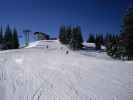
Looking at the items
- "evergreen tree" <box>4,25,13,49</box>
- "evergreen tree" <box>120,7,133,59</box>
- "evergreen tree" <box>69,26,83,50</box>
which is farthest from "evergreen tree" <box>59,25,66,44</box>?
"evergreen tree" <box>120,7,133,59</box>

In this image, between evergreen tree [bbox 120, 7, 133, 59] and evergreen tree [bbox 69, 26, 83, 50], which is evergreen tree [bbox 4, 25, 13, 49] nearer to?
evergreen tree [bbox 69, 26, 83, 50]

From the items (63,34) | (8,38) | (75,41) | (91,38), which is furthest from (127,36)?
(91,38)

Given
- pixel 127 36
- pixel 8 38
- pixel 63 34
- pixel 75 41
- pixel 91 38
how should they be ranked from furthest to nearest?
pixel 91 38 → pixel 63 34 → pixel 8 38 → pixel 75 41 → pixel 127 36

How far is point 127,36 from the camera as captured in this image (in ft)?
89.1

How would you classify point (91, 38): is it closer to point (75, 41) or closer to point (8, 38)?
point (75, 41)

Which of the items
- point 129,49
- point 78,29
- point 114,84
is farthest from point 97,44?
point 114,84

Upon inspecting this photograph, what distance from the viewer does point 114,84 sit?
8523 millimetres

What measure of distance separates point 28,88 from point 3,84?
153cm

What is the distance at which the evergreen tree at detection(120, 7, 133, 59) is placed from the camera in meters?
26.8

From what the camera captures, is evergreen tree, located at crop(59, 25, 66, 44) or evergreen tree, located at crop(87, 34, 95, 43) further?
evergreen tree, located at crop(87, 34, 95, 43)

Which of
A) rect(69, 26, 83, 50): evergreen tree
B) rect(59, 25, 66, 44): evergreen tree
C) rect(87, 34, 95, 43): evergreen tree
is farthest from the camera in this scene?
rect(87, 34, 95, 43): evergreen tree

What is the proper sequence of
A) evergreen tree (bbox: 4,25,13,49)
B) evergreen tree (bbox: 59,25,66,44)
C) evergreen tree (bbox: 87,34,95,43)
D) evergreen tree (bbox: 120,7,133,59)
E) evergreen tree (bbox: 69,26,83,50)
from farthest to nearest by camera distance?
evergreen tree (bbox: 87,34,95,43) < evergreen tree (bbox: 59,25,66,44) < evergreen tree (bbox: 4,25,13,49) < evergreen tree (bbox: 69,26,83,50) < evergreen tree (bbox: 120,7,133,59)

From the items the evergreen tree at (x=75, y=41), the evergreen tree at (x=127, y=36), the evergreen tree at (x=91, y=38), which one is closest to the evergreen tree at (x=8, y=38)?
the evergreen tree at (x=75, y=41)

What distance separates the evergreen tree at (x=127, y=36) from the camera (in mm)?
26844
